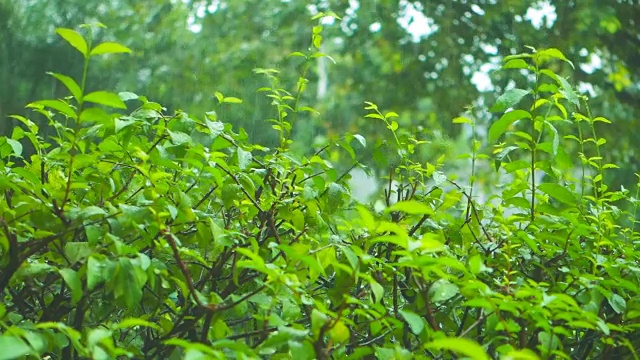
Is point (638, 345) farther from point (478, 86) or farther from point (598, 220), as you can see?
point (478, 86)

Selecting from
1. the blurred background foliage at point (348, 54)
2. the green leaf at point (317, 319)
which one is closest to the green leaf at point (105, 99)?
the green leaf at point (317, 319)

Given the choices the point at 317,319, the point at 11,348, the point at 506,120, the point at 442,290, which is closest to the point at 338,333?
the point at 317,319

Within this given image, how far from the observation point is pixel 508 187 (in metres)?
1.33

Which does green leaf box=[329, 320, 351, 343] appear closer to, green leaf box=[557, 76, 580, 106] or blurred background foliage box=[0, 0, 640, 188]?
green leaf box=[557, 76, 580, 106]

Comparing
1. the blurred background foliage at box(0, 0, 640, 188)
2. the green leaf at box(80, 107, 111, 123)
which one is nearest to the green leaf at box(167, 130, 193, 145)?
the green leaf at box(80, 107, 111, 123)

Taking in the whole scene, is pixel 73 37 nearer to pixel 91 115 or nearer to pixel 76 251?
pixel 91 115

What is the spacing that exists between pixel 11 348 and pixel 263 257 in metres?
0.39

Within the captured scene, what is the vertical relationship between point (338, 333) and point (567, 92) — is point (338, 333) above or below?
below

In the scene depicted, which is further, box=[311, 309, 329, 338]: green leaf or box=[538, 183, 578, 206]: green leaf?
box=[538, 183, 578, 206]: green leaf

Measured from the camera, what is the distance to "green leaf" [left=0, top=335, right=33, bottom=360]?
600 millimetres

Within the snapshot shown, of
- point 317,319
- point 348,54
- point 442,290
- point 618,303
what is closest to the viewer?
point 317,319

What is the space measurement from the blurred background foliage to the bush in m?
3.51

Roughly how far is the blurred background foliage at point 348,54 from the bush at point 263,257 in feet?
11.5

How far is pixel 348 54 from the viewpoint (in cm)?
604
